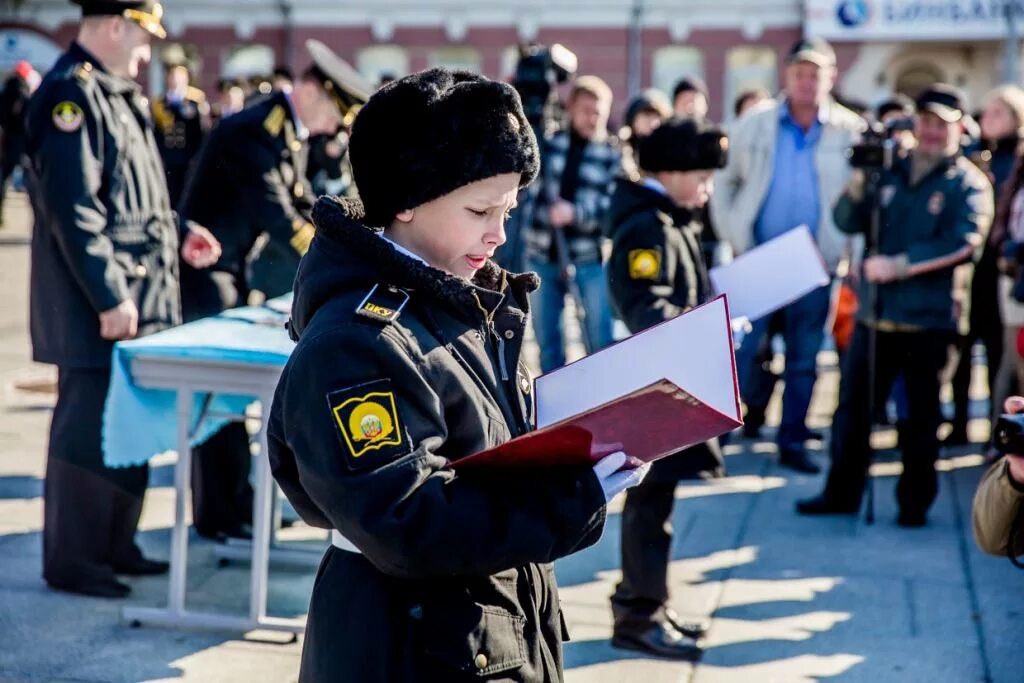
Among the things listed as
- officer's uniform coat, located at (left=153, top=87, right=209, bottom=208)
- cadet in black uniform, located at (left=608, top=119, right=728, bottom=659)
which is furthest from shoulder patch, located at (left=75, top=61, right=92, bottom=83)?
officer's uniform coat, located at (left=153, top=87, right=209, bottom=208)

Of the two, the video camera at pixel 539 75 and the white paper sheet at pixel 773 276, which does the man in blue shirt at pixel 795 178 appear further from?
the white paper sheet at pixel 773 276

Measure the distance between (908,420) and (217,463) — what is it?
305 centimetres

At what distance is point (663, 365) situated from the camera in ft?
7.36

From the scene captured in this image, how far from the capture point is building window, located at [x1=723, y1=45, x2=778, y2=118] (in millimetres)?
31769

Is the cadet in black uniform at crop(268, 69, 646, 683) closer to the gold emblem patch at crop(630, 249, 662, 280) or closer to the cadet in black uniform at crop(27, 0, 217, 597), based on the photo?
the gold emblem patch at crop(630, 249, 662, 280)

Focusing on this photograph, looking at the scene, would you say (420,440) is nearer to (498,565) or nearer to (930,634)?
(498,565)

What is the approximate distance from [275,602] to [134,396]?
0.95 meters

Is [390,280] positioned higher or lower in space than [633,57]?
lower

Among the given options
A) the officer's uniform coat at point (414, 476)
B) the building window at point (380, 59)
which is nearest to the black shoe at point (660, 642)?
the officer's uniform coat at point (414, 476)

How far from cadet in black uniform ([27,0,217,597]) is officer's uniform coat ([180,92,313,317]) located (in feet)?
1.90

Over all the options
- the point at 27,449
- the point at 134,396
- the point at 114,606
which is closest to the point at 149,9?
the point at 134,396

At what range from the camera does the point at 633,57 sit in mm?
31750

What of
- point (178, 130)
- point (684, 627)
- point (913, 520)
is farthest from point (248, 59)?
point (684, 627)

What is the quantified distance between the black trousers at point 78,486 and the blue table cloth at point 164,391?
0.19 m
